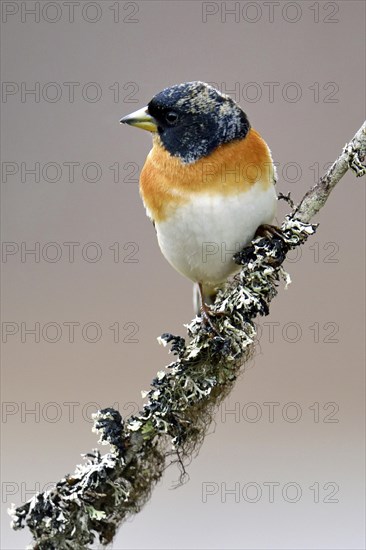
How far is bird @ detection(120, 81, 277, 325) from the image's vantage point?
4.04 ft

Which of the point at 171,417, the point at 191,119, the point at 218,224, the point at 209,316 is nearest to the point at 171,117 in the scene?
the point at 191,119

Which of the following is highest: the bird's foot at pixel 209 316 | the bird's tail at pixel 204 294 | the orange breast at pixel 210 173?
the orange breast at pixel 210 173

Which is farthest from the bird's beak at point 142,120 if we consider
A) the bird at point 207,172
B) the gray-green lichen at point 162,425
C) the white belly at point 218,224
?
the gray-green lichen at point 162,425

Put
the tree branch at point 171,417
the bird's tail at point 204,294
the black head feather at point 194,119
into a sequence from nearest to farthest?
the tree branch at point 171,417 → the black head feather at point 194,119 → the bird's tail at point 204,294

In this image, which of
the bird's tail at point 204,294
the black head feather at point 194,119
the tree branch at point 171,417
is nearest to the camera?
the tree branch at point 171,417

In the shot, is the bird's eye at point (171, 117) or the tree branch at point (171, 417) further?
the bird's eye at point (171, 117)

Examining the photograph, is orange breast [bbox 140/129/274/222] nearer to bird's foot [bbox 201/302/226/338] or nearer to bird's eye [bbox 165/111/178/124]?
bird's eye [bbox 165/111/178/124]

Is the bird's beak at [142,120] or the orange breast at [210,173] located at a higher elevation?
the bird's beak at [142,120]

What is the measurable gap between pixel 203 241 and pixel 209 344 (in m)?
0.24

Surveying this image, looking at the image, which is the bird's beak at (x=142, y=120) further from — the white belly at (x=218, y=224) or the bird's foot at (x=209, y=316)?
the bird's foot at (x=209, y=316)

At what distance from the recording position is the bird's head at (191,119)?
1216mm

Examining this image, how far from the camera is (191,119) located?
4.05 ft

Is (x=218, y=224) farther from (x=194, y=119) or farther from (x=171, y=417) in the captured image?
(x=171, y=417)

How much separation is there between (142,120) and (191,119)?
89 millimetres
